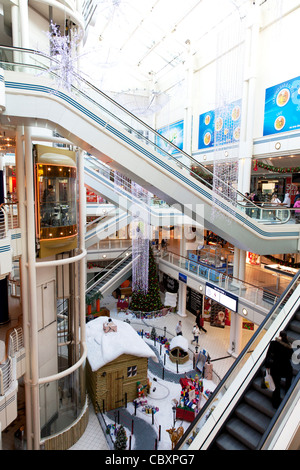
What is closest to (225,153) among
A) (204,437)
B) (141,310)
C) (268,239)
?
(268,239)

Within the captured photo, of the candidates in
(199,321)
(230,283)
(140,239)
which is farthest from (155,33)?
(199,321)

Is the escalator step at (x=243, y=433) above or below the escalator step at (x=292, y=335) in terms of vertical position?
below

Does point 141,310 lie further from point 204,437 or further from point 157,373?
point 204,437

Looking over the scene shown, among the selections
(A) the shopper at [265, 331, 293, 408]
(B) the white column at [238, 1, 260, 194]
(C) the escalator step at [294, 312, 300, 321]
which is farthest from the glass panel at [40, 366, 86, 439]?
(B) the white column at [238, 1, 260, 194]

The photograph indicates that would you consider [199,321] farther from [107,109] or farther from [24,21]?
[24,21]

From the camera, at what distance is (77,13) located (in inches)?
267

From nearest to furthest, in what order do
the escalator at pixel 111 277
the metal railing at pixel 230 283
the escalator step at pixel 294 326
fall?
the escalator step at pixel 294 326, the metal railing at pixel 230 283, the escalator at pixel 111 277

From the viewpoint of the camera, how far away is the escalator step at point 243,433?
13.4 feet

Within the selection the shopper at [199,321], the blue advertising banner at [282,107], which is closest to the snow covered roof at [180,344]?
the shopper at [199,321]

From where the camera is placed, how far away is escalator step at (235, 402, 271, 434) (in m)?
4.19

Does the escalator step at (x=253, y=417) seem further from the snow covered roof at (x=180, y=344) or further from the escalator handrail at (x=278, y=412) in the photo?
the snow covered roof at (x=180, y=344)

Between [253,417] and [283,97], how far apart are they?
11.7 metres

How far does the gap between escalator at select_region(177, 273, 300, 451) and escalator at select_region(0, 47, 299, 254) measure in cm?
468

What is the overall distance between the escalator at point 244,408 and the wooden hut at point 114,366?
185 inches
